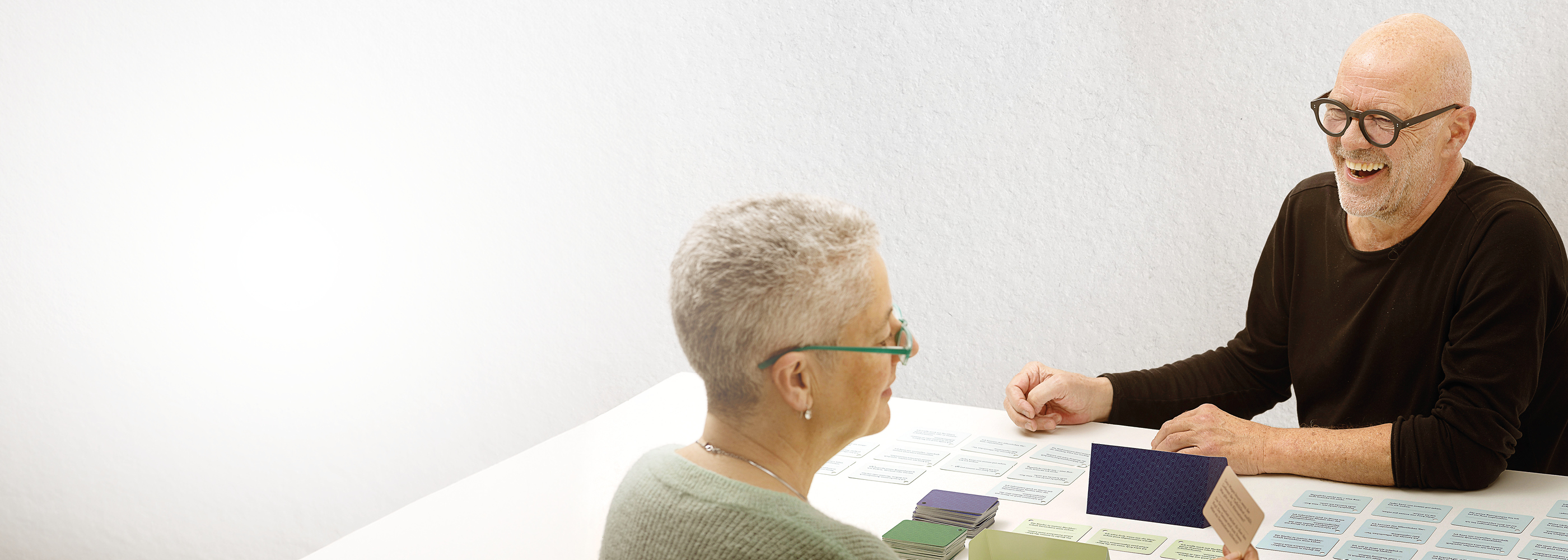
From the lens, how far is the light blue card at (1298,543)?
6.17 ft

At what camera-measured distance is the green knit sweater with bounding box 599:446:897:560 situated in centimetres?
131

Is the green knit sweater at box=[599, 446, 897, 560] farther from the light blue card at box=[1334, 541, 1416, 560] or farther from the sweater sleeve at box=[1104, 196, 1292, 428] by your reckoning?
the sweater sleeve at box=[1104, 196, 1292, 428]

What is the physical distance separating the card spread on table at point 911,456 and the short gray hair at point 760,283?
0.98 m

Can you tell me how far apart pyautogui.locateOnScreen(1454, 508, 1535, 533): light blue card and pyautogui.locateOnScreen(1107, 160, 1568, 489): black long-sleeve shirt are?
100 mm

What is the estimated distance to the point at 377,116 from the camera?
15.8 feet

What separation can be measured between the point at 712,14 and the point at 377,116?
1.55 m

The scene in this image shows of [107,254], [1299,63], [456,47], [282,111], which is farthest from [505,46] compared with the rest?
[1299,63]

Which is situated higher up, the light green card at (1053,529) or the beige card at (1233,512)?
the beige card at (1233,512)

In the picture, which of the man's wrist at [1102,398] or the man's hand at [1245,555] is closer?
the man's hand at [1245,555]

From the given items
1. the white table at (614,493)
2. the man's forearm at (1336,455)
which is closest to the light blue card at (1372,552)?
the white table at (614,493)

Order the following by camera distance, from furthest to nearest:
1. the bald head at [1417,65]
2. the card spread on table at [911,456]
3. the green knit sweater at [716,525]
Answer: the card spread on table at [911,456] < the bald head at [1417,65] < the green knit sweater at [716,525]

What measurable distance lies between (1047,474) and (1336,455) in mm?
543

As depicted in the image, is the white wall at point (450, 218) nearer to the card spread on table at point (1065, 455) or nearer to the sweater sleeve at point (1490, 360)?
the sweater sleeve at point (1490, 360)

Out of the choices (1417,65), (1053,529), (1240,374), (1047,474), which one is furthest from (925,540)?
(1417,65)
